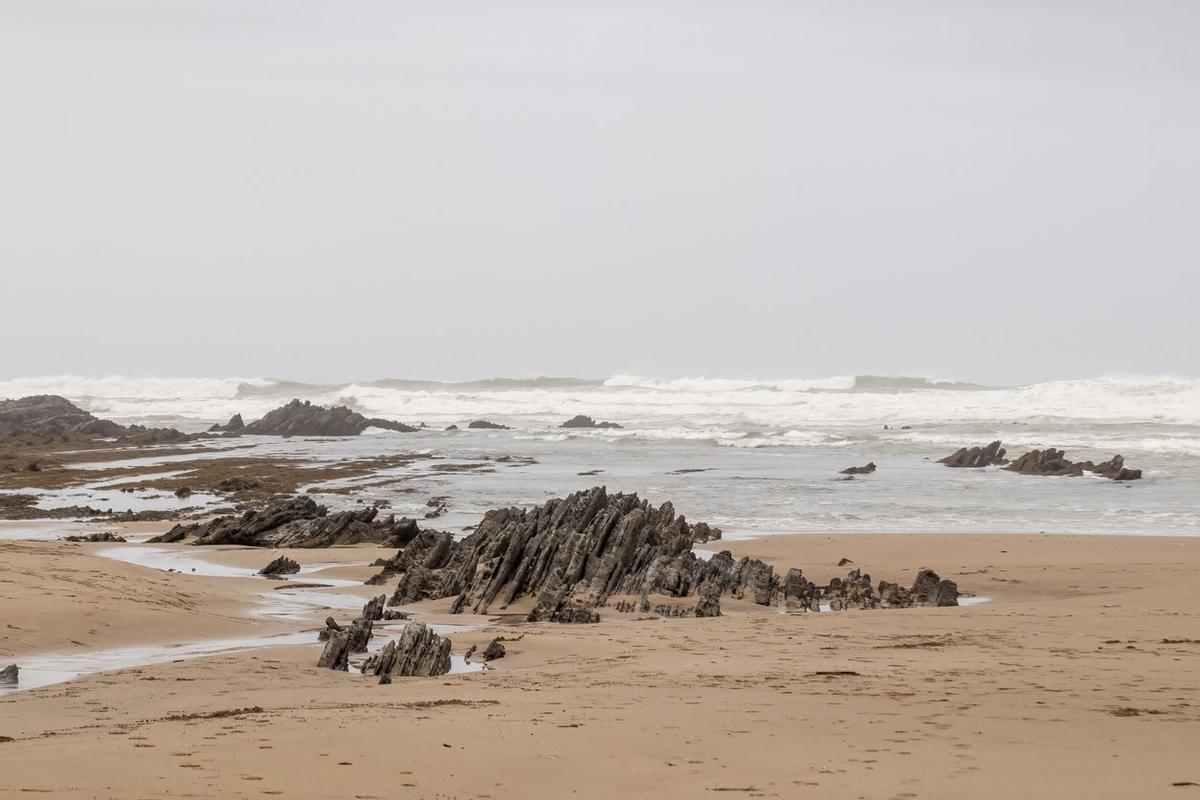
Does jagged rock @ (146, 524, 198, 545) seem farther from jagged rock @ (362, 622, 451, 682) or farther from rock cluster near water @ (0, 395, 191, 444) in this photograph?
rock cluster near water @ (0, 395, 191, 444)

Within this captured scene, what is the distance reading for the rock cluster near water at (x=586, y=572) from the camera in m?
16.9

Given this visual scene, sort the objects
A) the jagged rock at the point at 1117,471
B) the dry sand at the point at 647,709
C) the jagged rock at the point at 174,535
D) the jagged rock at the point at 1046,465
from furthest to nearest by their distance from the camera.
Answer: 1. the jagged rock at the point at 1046,465
2. the jagged rock at the point at 1117,471
3. the jagged rock at the point at 174,535
4. the dry sand at the point at 647,709

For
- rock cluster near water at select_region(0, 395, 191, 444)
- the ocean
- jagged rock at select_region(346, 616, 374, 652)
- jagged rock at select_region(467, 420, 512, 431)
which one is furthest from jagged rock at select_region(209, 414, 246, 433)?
jagged rock at select_region(346, 616, 374, 652)

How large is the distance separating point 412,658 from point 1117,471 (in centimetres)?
3300

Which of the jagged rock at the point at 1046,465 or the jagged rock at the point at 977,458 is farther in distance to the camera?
the jagged rock at the point at 977,458

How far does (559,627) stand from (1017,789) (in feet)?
30.2

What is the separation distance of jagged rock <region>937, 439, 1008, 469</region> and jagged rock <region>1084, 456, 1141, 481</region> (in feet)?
13.6

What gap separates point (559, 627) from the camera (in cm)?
1484

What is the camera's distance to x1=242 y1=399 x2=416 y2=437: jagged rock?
64.6m

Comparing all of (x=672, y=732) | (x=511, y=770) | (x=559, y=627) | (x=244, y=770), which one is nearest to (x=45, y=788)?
(x=244, y=770)

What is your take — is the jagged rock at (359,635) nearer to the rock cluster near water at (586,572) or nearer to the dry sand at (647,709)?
the dry sand at (647,709)

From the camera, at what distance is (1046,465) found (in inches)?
1574

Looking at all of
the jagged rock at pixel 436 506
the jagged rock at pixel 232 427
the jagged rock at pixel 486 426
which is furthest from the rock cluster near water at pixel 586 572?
the jagged rock at pixel 232 427

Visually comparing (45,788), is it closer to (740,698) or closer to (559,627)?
(740,698)
